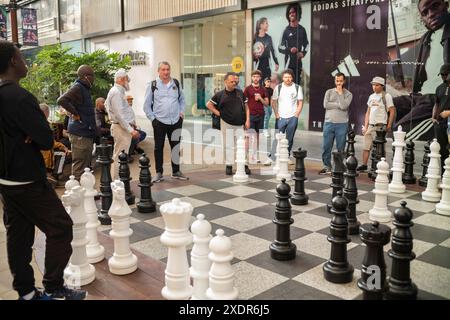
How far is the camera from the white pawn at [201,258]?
2.64 m

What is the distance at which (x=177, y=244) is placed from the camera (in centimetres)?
277

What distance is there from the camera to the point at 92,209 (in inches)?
148

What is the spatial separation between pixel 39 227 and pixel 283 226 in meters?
1.86

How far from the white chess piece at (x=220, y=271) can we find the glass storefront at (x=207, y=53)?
10.2 m

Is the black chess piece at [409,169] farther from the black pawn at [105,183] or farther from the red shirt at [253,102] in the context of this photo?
the black pawn at [105,183]

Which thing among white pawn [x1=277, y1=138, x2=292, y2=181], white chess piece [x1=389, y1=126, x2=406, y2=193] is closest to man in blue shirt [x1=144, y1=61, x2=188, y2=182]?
white pawn [x1=277, y1=138, x2=292, y2=181]

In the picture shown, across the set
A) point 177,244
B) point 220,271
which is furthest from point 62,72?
point 220,271

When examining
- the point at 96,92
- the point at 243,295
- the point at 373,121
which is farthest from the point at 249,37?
the point at 243,295

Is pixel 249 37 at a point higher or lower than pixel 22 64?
higher

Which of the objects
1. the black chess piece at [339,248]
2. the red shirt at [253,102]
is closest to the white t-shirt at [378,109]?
the red shirt at [253,102]

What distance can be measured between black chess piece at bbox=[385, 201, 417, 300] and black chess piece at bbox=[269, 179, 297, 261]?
38.2 inches
